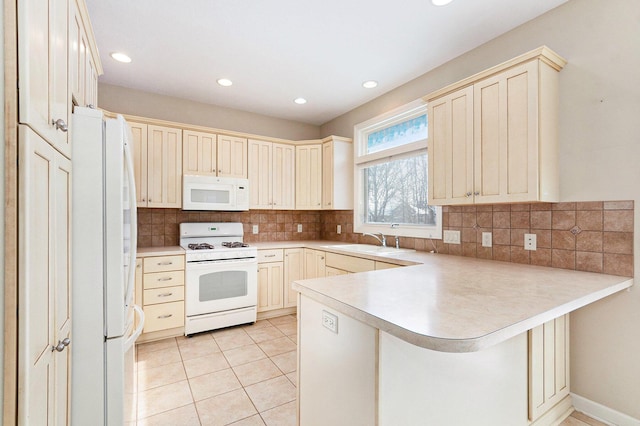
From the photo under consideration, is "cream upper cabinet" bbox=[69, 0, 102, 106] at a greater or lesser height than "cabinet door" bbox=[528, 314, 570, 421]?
greater

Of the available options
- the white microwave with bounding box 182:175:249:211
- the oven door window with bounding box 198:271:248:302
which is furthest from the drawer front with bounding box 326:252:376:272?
the white microwave with bounding box 182:175:249:211

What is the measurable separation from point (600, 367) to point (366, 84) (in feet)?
9.86

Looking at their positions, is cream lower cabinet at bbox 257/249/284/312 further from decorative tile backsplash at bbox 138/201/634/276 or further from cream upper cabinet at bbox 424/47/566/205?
cream upper cabinet at bbox 424/47/566/205

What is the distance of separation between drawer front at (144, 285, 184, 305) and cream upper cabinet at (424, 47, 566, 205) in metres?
2.68

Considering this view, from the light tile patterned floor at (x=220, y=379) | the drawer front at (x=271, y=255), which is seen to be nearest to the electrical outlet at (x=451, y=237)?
the light tile patterned floor at (x=220, y=379)

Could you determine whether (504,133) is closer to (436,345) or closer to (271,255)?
(436,345)

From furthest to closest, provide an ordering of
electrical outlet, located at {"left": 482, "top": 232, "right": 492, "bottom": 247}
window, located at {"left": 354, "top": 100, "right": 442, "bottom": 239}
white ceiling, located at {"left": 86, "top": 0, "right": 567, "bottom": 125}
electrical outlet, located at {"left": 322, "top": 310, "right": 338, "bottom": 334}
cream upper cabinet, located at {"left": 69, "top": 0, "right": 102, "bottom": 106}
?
1. window, located at {"left": 354, "top": 100, "right": 442, "bottom": 239}
2. electrical outlet, located at {"left": 482, "top": 232, "right": 492, "bottom": 247}
3. white ceiling, located at {"left": 86, "top": 0, "right": 567, "bottom": 125}
4. cream upper cabinet, located at {"left": 69, "top": 0, "right": 102, "bottom": 106}
5. electrical outlet, located at {"left": 322, "top": 310, "right": 338, "bottom": 334}

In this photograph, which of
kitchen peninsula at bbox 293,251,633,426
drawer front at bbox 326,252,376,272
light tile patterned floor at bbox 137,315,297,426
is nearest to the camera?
kitchen peninsula at bbox 293,251,633,426

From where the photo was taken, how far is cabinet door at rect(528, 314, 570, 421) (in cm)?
160

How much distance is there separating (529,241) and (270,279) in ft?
8.72

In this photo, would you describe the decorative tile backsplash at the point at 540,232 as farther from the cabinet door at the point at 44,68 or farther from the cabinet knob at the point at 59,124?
the cabinet knob at the point at 59,124

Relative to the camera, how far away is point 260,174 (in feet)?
12.8

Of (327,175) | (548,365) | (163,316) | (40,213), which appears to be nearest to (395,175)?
(327,175)

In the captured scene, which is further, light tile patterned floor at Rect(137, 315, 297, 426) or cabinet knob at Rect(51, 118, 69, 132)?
light tile patterned floor at Rect(137, 315, 297, 426)
